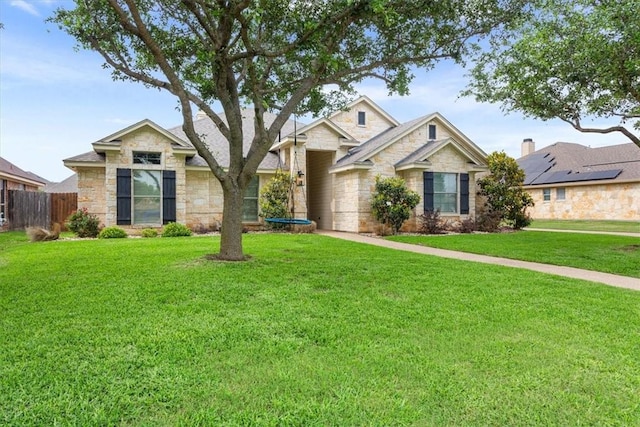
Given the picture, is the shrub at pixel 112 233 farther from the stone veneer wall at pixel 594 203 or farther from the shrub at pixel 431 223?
the stone veneer wall at pixel 594 203

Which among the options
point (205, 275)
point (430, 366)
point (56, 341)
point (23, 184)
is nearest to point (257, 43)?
point (205, 275)

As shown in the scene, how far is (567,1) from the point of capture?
10070mm

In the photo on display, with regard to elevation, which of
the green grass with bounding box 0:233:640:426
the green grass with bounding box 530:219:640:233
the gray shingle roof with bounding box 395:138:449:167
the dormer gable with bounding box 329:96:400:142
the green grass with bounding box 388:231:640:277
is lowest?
the green grass with bounding box 0:233:640:426

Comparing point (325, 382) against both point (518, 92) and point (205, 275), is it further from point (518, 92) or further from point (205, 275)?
point (518, 92)

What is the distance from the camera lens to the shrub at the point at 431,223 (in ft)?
50.7

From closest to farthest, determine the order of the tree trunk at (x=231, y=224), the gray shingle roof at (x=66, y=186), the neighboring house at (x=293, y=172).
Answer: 1. the tree trunk at (x=231, y=224)
2. the neighboring house at (x=293, y=172)
3. the gray shingle roof at (x=66, y=186)

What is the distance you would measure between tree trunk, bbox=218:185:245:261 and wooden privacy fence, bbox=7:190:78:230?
1315 cm

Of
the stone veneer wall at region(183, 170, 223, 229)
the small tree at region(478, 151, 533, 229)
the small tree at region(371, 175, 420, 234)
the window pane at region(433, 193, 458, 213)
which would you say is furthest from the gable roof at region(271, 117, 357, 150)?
the small tree at region(478, 151, 533, 229)

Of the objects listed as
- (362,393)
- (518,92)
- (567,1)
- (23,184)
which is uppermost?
(567,1)

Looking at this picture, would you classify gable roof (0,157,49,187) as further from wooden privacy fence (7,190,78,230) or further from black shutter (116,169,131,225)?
black shutter (116,169,131,225)

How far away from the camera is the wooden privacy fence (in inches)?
672

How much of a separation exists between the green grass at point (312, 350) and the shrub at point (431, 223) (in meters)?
8.92

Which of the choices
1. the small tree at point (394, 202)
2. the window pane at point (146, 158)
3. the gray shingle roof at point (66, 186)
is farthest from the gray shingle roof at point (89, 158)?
the gray shingle roof at point (66, 186)

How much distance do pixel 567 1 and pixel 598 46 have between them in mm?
1918
